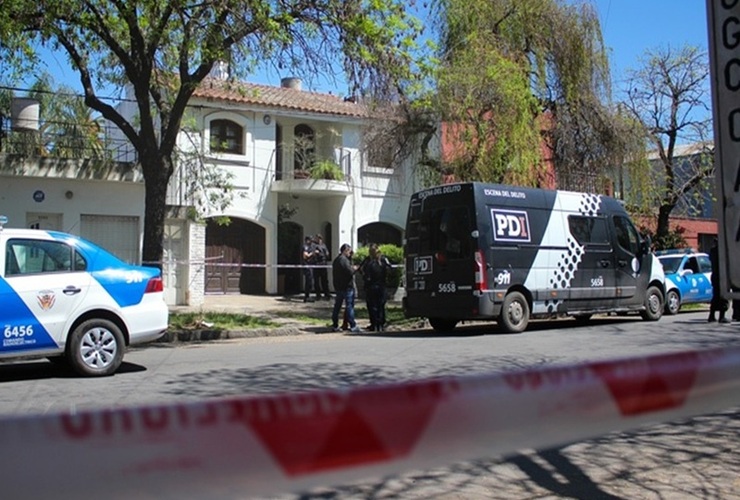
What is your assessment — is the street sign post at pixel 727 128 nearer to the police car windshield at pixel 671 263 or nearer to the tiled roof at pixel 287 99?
the police car windshield at pixel 671 263

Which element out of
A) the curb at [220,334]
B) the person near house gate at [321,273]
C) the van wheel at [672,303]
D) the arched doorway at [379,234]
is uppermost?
the arched doorway at [379,234]

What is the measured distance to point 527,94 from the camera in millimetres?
16688

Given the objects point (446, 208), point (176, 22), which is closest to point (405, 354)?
point (446, 208)

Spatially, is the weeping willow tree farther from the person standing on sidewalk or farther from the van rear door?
the person standing on sidewalk

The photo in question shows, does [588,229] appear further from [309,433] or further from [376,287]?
[309,433]

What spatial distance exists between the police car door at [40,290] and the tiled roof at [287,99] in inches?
489

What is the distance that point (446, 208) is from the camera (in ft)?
43.0

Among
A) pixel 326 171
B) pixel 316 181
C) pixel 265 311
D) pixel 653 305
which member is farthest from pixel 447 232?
pixel 326 171

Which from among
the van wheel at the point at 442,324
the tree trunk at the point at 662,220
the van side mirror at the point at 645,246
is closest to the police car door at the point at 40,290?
the van wheel at the point at 442,324

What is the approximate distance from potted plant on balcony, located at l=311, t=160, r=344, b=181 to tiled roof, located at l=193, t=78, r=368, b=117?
1828mm

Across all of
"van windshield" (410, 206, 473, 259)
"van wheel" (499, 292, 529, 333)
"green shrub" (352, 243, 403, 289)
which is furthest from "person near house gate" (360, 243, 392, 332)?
"green shrub" (352, 243, 403, 289)

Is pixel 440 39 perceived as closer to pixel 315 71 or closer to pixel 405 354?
pixel 315 71

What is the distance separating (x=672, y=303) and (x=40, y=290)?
49.1ft

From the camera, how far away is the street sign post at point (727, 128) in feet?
9.38
